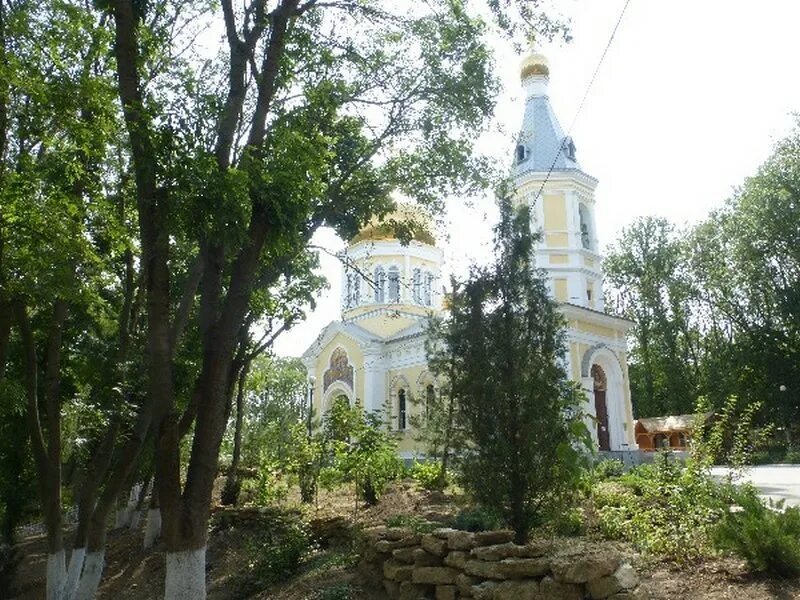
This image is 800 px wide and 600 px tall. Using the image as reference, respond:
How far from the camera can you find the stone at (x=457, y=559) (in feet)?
22.2

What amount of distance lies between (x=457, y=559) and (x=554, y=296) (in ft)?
58.3

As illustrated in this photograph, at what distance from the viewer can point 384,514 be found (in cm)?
1142

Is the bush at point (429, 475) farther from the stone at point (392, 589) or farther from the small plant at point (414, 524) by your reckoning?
the stone at point (392, 589)

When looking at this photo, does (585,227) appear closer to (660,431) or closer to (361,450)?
(660,431)

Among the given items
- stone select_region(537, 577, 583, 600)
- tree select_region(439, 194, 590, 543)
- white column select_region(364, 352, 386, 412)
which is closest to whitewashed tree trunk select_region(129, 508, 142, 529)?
white column select_region(364, 352, 386, 412)

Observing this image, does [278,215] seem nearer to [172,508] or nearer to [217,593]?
[172,508]

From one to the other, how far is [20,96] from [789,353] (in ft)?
114

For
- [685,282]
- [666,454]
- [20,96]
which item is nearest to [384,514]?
[666,454]

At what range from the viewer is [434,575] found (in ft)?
23.2

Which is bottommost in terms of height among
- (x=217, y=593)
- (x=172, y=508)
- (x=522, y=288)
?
(x=217, y=593)

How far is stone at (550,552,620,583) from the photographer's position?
221 inches

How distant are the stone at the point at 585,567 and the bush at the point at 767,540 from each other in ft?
4.80

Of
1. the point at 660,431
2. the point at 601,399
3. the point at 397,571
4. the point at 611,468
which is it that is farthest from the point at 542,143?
the point at 397,571

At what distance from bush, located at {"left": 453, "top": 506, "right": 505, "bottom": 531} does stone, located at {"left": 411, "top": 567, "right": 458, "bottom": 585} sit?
3.40 feet
